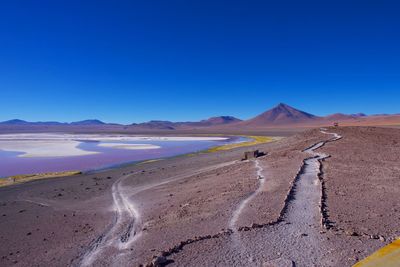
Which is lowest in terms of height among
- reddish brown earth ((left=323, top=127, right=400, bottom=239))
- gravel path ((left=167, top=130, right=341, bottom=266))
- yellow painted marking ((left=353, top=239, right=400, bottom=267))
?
gravel path ((left=167, top=130, right=341, bottom=266))

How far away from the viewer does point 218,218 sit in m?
9.21

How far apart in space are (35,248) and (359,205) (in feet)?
28.6

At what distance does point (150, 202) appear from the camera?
13148mm

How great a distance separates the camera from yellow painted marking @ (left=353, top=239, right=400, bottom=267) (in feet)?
10.4

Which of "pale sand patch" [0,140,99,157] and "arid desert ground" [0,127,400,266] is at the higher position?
"pale sand patch" [0,140,99,157]

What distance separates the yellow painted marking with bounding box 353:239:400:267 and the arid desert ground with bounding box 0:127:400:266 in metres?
2.71

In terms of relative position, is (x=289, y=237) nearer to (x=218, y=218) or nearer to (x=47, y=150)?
(x=218, y=218)

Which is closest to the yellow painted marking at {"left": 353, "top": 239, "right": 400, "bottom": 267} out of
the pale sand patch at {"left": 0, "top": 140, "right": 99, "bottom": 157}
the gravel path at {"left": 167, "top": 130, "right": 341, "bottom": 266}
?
the gravel path at {"left": 167, "top": 130, "right": 341, "bottom": 266}

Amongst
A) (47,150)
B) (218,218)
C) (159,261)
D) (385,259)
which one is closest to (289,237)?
(218,218)

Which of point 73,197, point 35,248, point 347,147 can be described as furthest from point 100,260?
point 347,147

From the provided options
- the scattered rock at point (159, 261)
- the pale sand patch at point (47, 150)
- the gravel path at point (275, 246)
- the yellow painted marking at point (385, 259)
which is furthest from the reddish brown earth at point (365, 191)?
the pale sand patch at point (47, 150)

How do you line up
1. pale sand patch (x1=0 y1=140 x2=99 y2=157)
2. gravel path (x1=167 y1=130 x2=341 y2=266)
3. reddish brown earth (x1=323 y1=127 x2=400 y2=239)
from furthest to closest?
pale sand patch (x1=0 y1=140 x2=99 y2=157) → reddish brown earth (x1=323 y1=127 x2=400 y2=239) → gravel path (x1=167 y1=130 x2=341 y2=266)

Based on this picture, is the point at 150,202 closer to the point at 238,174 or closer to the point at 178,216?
the point at 178,216

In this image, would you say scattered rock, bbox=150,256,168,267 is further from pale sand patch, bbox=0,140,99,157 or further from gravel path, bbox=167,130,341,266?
pale sand patch, bbox=0,140,99,157
